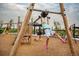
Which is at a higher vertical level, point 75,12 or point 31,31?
point 75,12

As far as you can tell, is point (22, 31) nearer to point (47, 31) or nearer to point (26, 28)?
point (26, 28)

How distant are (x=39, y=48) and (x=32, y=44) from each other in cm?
8

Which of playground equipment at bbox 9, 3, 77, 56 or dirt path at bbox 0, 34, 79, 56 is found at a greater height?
playground equipment at bbox 9, 3, 77, 56

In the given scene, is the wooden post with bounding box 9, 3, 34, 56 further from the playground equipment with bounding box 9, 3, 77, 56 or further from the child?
the child

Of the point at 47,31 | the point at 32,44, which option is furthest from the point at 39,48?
the point at 47,31

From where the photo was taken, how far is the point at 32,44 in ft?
6.86

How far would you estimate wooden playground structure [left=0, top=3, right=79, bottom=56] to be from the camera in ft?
6.80

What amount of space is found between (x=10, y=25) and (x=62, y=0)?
575mm

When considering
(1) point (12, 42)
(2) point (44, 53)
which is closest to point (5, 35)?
(1) point (12, 42)

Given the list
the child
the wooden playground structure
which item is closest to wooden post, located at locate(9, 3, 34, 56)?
the wooden playground structure

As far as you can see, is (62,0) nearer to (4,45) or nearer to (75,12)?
(75,12)

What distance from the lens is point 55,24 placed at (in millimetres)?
2094

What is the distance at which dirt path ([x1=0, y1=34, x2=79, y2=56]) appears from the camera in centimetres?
208

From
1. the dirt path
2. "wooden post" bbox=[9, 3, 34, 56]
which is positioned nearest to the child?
the dirt path
